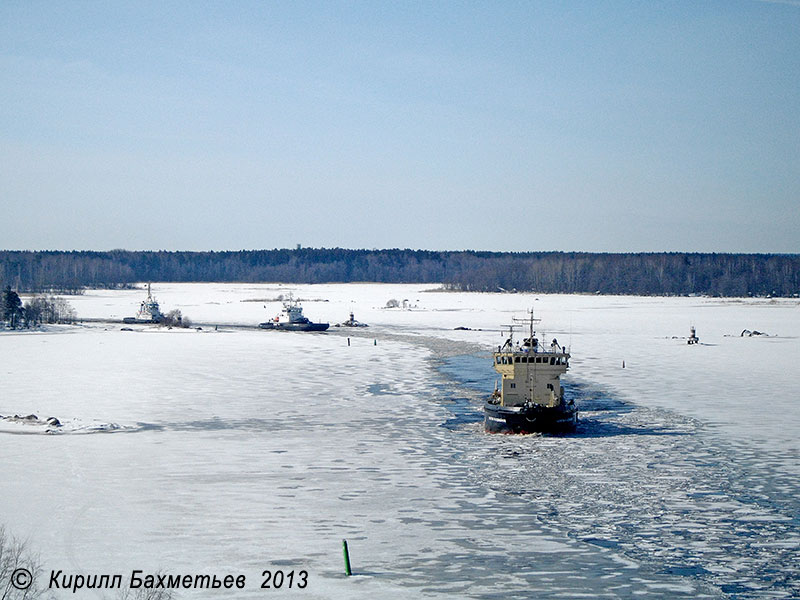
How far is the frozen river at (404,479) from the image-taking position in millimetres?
14938

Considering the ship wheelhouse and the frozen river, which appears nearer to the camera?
the frozen river

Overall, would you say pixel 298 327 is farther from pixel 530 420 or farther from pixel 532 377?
pixel 530 420

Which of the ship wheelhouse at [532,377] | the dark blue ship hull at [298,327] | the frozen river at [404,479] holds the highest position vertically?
the ship wheelhouse at [532,377]

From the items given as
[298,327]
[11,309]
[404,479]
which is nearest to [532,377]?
[404,479]

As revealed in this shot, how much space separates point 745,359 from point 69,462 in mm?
38582

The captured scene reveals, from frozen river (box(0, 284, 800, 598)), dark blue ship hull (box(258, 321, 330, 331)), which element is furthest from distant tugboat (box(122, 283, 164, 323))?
frozen river (box(0, 284, 800, 598))

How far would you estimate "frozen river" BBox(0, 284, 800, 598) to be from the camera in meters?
14.9

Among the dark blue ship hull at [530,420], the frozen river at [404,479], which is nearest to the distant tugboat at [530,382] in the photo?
the dark blue ship hull at [530,420]

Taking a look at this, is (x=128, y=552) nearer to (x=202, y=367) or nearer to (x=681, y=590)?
(x=681, y=590)

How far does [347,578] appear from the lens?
14.3 m

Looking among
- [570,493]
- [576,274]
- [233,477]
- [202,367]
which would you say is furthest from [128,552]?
[576,274]

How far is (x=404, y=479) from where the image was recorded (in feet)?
69.7

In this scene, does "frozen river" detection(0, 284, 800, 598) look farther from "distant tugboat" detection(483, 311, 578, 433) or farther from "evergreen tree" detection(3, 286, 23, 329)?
"evergreen tree" detection(3, 286, 23, 329)

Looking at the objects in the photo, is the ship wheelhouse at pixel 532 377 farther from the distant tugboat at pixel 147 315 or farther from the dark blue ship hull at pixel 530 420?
the distant tugboat at pixel 147 315
